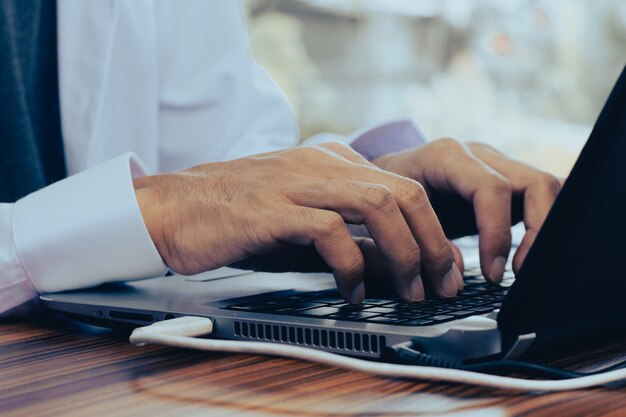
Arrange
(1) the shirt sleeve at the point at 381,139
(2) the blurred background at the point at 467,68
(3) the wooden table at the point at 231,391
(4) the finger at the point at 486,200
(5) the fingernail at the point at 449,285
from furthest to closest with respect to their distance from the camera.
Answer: (2) the blurred background at the point at 467,68, (1) the shirt sleeve at the point at 381,139, (4) the finger at the point at 486,200, (5) the fingernail at the point at 449,285, (3) the wooden table at the point at 231,391

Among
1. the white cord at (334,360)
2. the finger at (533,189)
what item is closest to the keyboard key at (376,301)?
the white cord at (334,360)

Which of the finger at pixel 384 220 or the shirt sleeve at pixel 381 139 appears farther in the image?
the shirt sleeve at pixel 381 139

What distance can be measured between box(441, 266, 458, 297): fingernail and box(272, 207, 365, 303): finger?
0.22 feet

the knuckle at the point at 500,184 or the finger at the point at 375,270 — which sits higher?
the knuckle at the point at 500,184

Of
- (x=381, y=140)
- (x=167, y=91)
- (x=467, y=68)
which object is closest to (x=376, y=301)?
(x=381, y=140)

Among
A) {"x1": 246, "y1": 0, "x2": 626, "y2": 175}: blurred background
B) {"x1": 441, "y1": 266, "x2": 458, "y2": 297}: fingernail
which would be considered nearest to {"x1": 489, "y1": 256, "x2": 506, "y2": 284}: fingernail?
{"x1": 441, "y1": 266, "x2": 458, "y2": 297}: fingernail

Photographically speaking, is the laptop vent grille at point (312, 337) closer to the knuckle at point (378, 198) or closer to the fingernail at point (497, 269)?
the knuckle at point (378, 198)

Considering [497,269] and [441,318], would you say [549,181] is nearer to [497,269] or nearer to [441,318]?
[497,269]

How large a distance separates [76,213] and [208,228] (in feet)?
0.36

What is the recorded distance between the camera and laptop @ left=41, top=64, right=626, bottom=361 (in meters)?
0.36

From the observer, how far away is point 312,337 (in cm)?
41

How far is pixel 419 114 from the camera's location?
4.26 meters

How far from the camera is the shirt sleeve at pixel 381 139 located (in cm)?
95

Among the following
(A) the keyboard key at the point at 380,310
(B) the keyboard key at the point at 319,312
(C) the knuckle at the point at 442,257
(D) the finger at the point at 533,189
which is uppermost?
(D) the finger at the point at 533,189
